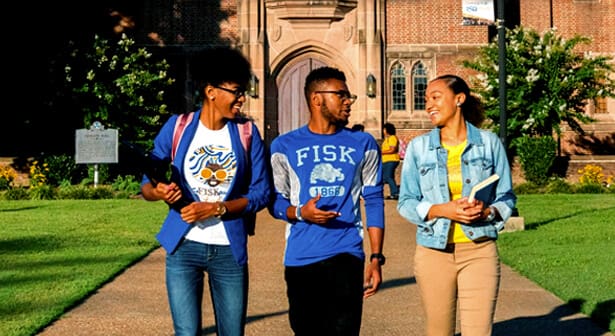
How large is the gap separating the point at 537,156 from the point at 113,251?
1610 centimetres

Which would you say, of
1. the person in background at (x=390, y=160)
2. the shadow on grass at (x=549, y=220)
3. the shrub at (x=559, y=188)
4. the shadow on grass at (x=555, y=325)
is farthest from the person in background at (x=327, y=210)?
the shrub at (x=559, y=188)

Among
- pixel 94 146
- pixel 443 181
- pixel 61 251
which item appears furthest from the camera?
pixel 94 146

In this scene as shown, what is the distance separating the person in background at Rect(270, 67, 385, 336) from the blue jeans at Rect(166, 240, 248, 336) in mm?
265

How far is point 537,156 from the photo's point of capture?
25.4 meters

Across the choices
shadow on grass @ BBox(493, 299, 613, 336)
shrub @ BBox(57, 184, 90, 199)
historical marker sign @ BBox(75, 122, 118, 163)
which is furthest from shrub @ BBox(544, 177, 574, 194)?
shadow on grass @ BBox(493, 299, 613, 336)

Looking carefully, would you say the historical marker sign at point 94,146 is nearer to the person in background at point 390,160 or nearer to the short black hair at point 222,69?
the person in background at point 390,160

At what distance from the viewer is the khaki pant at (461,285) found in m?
4.84

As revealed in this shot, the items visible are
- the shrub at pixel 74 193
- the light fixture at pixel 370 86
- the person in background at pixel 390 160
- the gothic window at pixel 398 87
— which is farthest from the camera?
the gothic window at pixel 398 87

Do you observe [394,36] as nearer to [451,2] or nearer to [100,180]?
[451,2]

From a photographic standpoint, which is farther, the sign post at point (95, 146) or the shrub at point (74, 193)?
the sign post at point (95, 146)

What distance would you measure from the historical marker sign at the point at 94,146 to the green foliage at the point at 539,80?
987 centimetres

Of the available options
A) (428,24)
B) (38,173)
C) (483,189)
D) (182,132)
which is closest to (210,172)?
(182,132)

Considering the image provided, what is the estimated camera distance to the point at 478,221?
4836 mm

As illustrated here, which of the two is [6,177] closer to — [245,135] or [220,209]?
[245,135]
